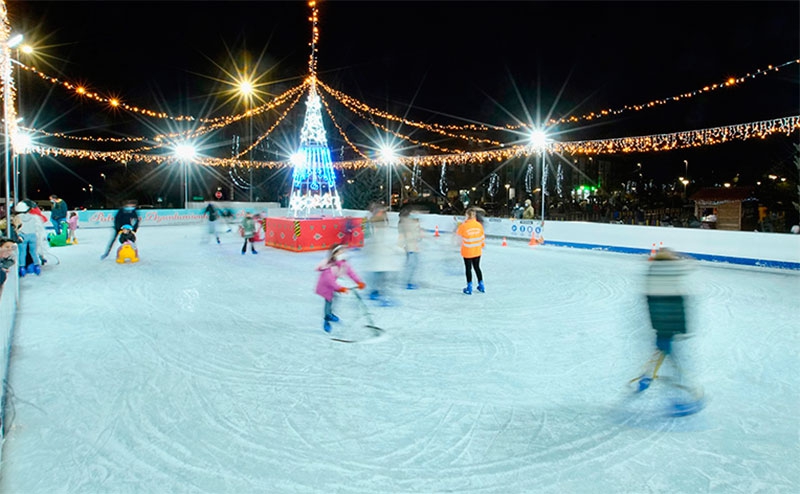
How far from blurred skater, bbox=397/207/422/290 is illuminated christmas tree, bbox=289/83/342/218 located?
618 centimetres

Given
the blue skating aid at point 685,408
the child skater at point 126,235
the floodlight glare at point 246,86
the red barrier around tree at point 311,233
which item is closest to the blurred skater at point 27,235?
the child skater at point 126,235

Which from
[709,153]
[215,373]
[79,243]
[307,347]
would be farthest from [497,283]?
[709,153]

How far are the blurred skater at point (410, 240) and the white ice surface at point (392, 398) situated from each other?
0.91 metres

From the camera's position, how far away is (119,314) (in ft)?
22.7

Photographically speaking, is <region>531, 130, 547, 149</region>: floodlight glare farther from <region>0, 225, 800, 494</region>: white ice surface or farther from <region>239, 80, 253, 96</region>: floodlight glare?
<region>239, 80, 253, 96</region>: floodlight glare

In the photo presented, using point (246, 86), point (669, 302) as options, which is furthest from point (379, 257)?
point (246, 86)

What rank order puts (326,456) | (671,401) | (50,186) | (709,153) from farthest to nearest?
(709,153), (50,186), (671,401), (326,456)

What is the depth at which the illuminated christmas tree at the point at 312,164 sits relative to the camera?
14.5 m

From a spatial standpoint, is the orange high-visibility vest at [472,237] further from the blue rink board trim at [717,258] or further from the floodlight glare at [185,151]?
the floodlight glare at [185,151]

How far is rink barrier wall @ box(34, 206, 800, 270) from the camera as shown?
12188 mm

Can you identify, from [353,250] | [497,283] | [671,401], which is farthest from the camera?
[353,250]

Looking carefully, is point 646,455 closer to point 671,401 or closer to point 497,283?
point 671,401

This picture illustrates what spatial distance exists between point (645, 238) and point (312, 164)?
9774 mm

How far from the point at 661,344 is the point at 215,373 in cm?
388
